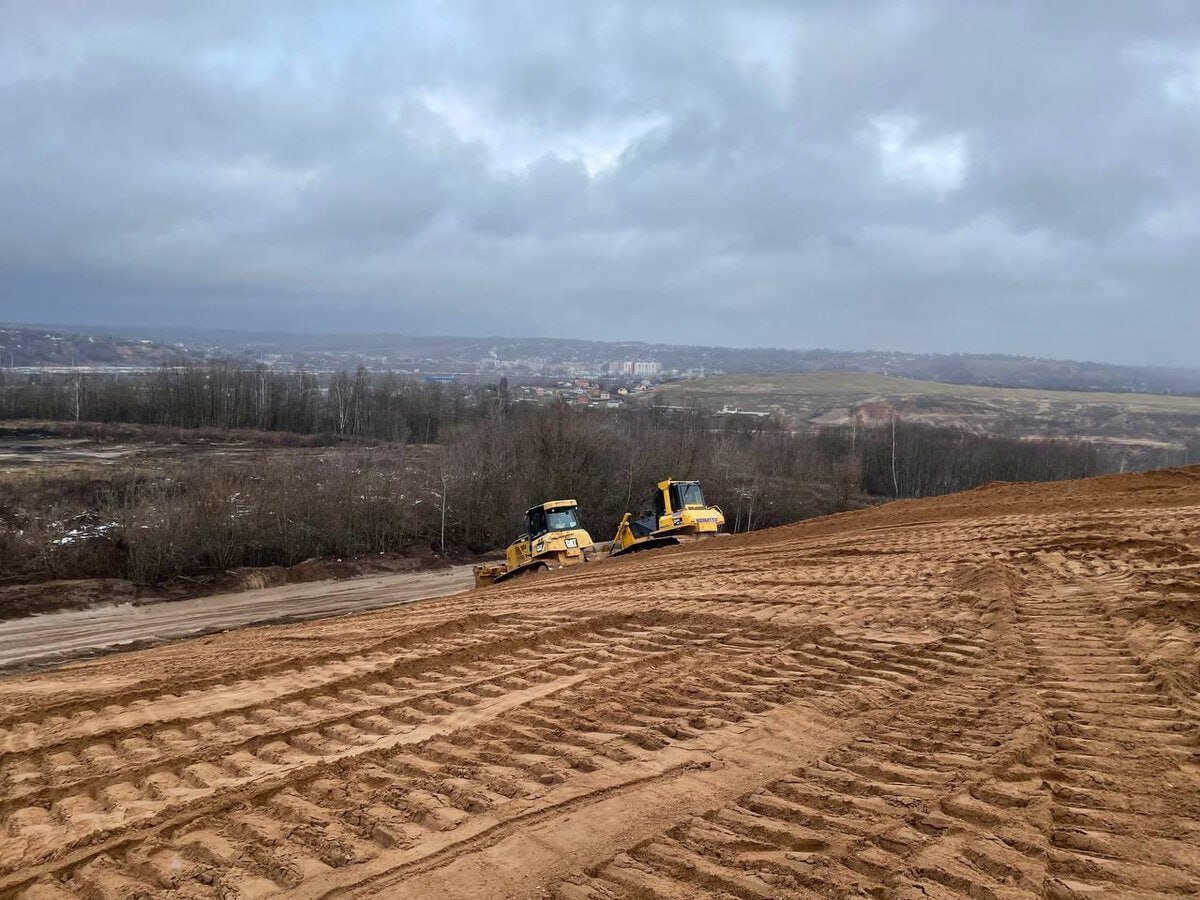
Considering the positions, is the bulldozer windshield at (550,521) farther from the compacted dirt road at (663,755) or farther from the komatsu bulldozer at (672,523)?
the compacted dirt road at (663,755)


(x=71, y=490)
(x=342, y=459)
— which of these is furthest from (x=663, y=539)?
(x=71, y=490)

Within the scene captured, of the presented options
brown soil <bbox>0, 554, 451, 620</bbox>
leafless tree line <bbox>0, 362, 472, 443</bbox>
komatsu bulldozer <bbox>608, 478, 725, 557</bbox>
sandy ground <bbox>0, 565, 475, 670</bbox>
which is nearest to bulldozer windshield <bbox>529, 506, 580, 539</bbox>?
komatsu bulldozer <bbox>608, 478, 725, 557</bbox>

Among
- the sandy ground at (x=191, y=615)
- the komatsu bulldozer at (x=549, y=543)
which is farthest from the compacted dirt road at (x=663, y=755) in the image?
the sandy ground at (x=191, y=615)

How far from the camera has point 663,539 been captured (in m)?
20.5

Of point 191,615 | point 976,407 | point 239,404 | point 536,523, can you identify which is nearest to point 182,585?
point 191,615

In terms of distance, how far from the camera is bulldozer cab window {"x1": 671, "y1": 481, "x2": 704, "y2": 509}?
21328mm

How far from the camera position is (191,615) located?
76.2ft

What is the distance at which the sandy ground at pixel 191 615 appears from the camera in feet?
63.6

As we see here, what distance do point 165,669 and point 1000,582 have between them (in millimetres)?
10107

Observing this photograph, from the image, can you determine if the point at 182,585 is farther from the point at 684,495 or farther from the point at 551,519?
the point at 684,495

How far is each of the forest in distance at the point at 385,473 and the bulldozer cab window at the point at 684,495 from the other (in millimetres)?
15778

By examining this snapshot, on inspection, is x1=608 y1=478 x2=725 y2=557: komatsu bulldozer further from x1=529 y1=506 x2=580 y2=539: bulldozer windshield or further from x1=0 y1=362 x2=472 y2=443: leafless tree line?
x1=0 y1=362 x2=472 y2=443: leafless tree line

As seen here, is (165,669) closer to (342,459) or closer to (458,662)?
(458,662)

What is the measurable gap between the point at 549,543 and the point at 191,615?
11.3 meters
